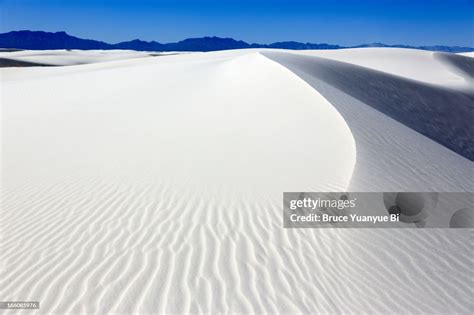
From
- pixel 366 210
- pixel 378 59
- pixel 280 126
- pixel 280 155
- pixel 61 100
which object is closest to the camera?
pixel 366 210

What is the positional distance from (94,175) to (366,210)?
187 inches

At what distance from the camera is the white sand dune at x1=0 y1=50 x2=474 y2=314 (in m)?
4.11

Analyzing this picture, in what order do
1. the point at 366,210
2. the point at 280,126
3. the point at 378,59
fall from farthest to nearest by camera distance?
the point at 378,59 → the point at 280,126 → the point at 366,210

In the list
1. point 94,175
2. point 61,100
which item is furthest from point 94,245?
point 61,100

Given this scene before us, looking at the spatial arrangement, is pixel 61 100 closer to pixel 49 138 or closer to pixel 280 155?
pixel 49 138

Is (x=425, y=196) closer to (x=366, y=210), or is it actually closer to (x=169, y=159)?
(x=366, y=210)

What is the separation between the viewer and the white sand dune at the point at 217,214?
4.11m

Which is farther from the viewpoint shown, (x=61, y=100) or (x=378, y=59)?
(x=378, y=59)

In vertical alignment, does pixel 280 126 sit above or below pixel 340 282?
above

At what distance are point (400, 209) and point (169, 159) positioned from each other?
14.3 feet

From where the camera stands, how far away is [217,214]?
18.3 feet

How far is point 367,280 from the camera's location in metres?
4.34

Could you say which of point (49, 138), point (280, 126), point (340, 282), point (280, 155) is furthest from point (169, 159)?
point (340, 282)

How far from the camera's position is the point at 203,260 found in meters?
4.55
